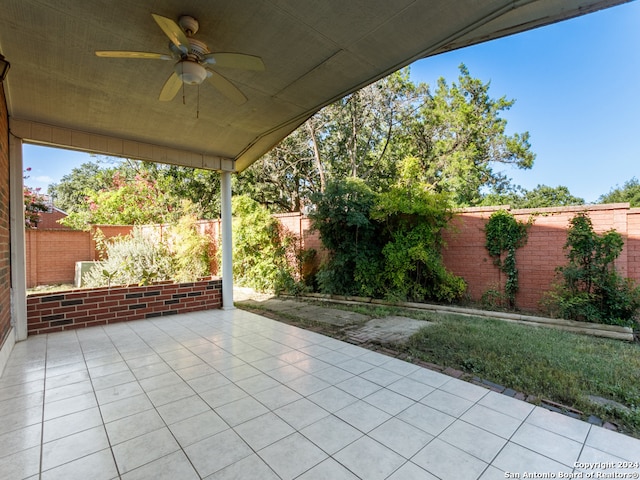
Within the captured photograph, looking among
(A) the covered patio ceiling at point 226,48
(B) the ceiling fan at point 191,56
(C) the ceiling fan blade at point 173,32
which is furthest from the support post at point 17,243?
(C) the ceiling fan blade at point 173,32

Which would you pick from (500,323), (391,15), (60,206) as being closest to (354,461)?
(391,15)

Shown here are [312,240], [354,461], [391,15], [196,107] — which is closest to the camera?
[354,461]

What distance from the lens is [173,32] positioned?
217 centimetres

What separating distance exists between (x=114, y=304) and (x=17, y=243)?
146 cm

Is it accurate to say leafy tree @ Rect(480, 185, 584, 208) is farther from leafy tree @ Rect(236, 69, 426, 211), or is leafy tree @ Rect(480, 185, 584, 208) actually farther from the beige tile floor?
the beige tile floor

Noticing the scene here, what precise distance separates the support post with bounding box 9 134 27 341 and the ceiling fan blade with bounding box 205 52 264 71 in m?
3.45

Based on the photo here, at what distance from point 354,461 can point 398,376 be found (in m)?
1.23

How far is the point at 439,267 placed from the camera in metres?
5.58

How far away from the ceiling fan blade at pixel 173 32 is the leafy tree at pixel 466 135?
1049cm

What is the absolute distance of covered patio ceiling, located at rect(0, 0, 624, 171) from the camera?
2.19 m

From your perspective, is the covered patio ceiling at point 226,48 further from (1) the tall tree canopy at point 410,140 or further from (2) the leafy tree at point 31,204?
(1) the tall tree canopy at point 410,140

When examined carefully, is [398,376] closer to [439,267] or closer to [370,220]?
[439,267]

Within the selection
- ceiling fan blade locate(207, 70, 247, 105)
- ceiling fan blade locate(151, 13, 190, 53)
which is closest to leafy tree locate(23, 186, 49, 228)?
ceiling fan blade locate(207, 70, 247, 105)

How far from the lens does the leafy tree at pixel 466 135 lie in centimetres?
1155
